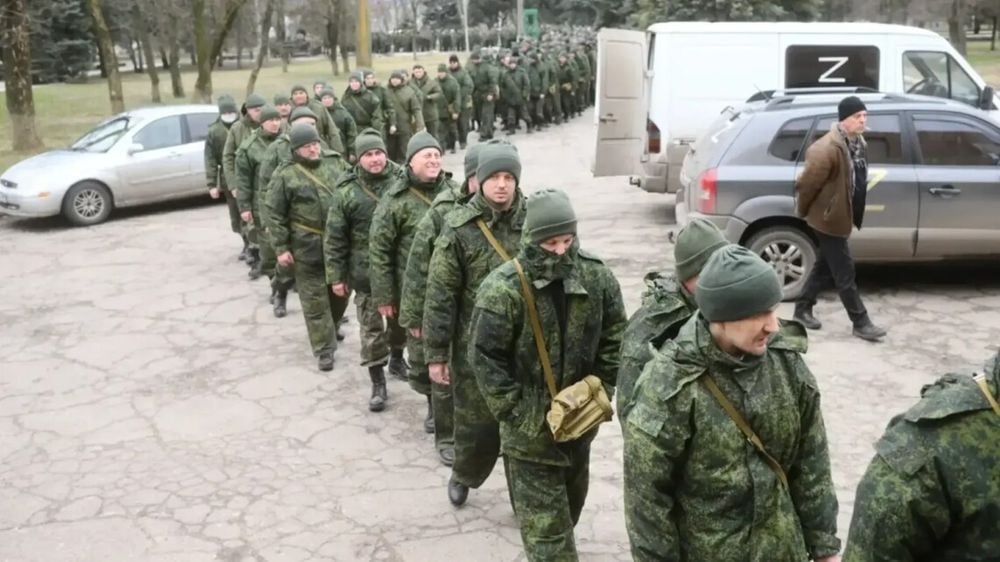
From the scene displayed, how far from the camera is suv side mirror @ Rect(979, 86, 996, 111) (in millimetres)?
10555

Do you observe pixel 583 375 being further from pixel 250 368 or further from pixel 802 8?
pixel 802 8

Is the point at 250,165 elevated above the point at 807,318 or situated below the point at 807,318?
above

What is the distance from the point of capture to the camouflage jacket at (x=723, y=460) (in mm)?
2805

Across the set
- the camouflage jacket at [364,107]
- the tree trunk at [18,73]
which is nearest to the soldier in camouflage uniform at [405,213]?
the camouflage jacket at [364,107]

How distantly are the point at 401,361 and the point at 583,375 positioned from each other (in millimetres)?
3396

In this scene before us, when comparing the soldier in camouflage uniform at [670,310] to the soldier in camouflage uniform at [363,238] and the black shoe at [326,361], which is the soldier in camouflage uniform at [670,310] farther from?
the black shoe at [326,361]

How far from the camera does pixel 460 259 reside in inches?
190

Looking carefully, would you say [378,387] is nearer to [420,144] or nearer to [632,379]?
[420,144]

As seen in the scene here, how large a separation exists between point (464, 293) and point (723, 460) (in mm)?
2303

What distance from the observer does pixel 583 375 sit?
4.17 m

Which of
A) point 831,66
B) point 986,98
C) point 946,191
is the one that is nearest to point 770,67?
point 831,66

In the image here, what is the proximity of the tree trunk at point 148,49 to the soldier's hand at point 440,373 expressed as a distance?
28217 millimetres

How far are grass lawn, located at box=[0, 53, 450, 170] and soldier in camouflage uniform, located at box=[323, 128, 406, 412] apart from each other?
593 cm

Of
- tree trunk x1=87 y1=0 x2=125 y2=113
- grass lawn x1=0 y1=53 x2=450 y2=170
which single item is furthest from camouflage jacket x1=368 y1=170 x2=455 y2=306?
tree trunk x1=87 y1=0 x2=125 y2=113
